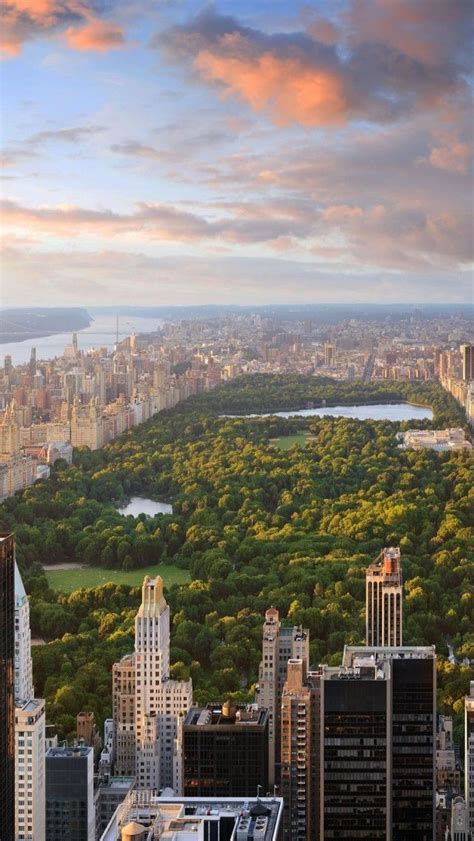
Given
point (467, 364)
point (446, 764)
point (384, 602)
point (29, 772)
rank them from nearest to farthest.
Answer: point (29, 772) → point (446, 764) → point (384, 602) → point (467, 364)

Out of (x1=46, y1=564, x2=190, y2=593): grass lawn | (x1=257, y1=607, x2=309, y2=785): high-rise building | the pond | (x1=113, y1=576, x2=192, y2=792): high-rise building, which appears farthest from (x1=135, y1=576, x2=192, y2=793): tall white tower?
the pond

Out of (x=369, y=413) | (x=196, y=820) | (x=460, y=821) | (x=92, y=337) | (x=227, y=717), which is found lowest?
(x=460, y=821)

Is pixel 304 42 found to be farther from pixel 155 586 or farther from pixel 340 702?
pixel 340 702

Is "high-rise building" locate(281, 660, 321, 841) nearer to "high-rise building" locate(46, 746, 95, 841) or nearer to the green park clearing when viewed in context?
"high-rise building" locate(46, 746, 95, 841)

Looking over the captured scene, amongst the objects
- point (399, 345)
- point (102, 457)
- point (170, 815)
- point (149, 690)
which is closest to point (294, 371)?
point (399, 345)

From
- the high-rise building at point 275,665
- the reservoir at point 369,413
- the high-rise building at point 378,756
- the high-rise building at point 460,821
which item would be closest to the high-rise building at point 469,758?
the high-rise building at point 460,821

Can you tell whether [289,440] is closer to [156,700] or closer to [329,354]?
[329,354]

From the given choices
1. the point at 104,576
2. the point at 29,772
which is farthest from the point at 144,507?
the point at 29,772
